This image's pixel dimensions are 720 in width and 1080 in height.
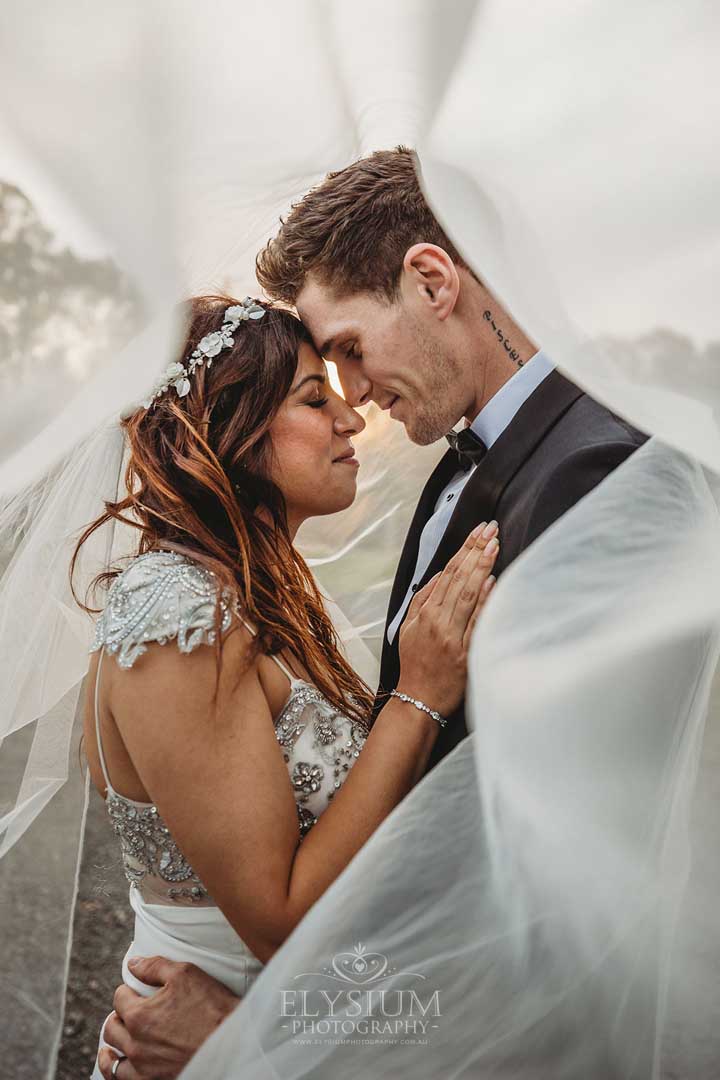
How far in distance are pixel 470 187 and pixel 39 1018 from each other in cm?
243

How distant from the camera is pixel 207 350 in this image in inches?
99.5

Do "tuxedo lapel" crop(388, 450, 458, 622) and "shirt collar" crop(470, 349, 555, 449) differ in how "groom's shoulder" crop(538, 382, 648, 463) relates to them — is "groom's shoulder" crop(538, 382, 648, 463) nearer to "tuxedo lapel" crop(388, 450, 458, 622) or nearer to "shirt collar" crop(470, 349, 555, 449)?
"shirt collar" crop(470, 349, 555, 449)

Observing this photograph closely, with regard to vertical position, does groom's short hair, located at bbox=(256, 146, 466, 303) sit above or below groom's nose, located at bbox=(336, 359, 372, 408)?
above

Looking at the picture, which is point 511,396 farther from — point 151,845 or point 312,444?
point 151,845

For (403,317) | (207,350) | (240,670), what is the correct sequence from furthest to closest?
(403,317) → (207,350) → (240,670)

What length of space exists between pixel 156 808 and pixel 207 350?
1.17 m

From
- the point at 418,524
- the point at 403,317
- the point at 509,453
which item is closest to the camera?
the point at 509,453

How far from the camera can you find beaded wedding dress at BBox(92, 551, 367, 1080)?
207 cm

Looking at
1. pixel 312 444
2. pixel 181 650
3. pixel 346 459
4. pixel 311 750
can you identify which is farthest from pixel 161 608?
pixel 346 459

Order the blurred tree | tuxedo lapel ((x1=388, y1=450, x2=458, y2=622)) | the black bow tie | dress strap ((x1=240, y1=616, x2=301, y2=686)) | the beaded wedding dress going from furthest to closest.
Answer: tuxedo lapel ((x1=388, y1=450, x2=458, y2=622)) → the black bow tie → dress strap ((x1=240, y1=616, x2=301, y2=686)) → the beaded wedding dress → the blurred tree

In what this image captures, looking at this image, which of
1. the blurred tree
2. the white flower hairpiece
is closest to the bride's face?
the white flower hairpiece

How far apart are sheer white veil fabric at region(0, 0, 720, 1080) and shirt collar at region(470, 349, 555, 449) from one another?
789mm

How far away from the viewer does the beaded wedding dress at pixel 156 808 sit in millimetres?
2074

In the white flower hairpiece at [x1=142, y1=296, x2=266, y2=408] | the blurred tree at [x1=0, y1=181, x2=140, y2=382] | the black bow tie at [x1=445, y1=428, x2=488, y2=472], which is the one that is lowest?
the black bow tie at [x1=445, y1=428, x2=488, y2=472]
